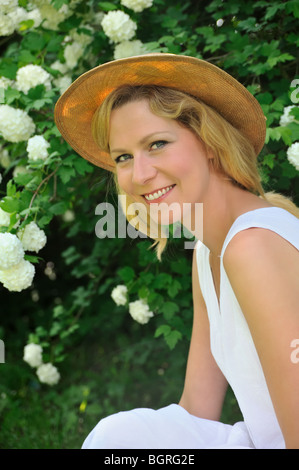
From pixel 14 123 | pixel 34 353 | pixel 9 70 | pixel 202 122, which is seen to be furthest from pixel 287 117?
pixel 34 353

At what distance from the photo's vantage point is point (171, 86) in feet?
5.69

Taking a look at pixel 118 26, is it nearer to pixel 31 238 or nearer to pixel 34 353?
pixel 31 238

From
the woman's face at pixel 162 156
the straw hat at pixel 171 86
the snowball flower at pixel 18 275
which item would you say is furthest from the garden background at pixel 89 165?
the woman's face at pixel 162 156

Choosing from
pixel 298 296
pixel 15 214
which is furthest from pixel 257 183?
pixel 15 214

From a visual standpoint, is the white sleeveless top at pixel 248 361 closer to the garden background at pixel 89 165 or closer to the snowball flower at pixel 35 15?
the garden background at pixel 89 165

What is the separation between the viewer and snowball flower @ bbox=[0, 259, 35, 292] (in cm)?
194

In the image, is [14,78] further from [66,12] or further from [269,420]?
[269,420]

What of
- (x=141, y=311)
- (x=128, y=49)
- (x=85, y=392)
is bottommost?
(x=85, y=392)

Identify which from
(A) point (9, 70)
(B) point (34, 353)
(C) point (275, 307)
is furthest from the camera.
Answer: (B) point (34, 353)

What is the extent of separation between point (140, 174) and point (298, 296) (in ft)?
1.95

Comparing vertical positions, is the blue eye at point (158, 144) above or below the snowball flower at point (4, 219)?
above

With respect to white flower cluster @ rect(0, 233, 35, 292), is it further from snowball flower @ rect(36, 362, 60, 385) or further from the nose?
snowball flower @ rect(36, 362, 60, 385)

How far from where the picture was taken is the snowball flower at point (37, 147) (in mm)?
2201

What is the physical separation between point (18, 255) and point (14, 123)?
24.6 inches
